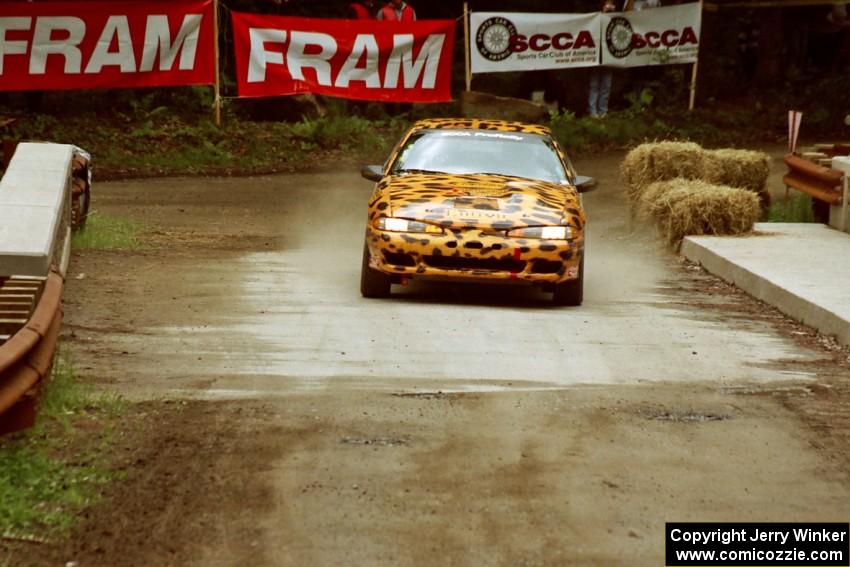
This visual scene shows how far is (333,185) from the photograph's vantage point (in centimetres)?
2145

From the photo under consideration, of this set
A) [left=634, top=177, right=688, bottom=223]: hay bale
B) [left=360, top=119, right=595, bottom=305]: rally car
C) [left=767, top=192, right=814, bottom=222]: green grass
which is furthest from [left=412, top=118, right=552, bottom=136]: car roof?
[left=767, top=192, right=814, bottom=222]: green grass

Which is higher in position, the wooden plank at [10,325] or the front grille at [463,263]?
the wooden plank at [10,325]

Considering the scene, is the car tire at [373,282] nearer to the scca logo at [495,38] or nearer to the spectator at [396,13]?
the spectator at [396,13]

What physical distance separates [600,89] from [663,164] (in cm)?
881

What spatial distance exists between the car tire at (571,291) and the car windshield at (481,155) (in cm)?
126

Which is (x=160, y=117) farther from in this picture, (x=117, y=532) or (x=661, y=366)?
(x=117, y=532)

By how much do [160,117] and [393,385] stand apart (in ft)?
57.2

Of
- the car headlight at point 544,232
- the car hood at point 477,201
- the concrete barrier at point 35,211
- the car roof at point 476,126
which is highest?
the car roof at point 476,126

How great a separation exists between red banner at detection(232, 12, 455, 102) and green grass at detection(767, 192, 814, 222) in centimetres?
756

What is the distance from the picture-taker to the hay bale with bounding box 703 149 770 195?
17.2 m

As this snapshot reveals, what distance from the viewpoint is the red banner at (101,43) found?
22.2 metres

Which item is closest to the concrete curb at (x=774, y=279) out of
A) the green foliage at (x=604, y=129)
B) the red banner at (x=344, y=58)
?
the green foliage at (x=604, y=129)

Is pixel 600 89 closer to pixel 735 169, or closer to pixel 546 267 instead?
pixel 735 169

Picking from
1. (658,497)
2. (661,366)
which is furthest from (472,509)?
(661,366)
